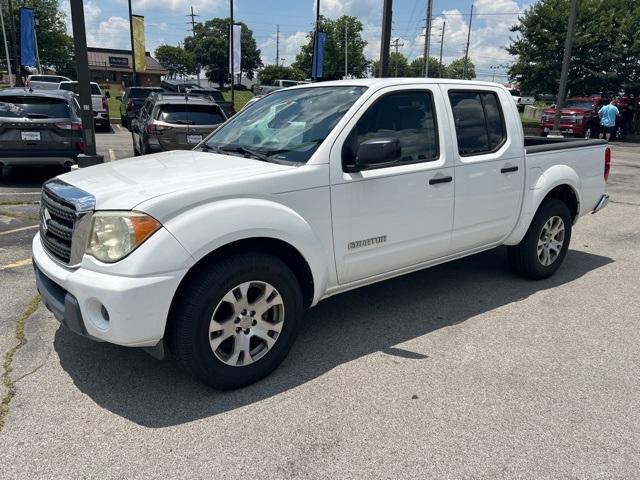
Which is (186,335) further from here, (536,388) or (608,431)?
(608,431)

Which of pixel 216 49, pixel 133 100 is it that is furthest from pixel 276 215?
pixel 216 49

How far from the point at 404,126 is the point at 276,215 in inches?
54.3

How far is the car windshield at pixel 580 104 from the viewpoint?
2310cm

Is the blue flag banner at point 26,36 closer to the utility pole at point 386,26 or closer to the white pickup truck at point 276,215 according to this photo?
the utility pole at point 386,26

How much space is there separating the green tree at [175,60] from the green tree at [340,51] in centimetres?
3191

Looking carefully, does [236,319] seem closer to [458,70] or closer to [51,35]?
[51,35]

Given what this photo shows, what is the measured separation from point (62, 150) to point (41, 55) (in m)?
70.3

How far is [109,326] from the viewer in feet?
9.23

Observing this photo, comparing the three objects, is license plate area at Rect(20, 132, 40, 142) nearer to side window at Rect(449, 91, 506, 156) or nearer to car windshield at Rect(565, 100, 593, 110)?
side window at Rect(449, 91, 506, 156)

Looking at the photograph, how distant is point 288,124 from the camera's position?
12.9 ft

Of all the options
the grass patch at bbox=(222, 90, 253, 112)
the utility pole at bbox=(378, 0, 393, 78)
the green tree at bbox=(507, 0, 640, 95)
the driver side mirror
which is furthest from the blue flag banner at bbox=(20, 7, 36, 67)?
the driver side mirror

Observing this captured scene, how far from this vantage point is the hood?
2.95 metres

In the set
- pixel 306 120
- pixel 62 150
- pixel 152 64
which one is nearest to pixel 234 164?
pixel 306 120

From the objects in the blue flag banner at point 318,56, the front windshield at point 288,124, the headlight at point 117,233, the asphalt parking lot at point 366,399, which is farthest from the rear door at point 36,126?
the blue flag banner at point 318,56
